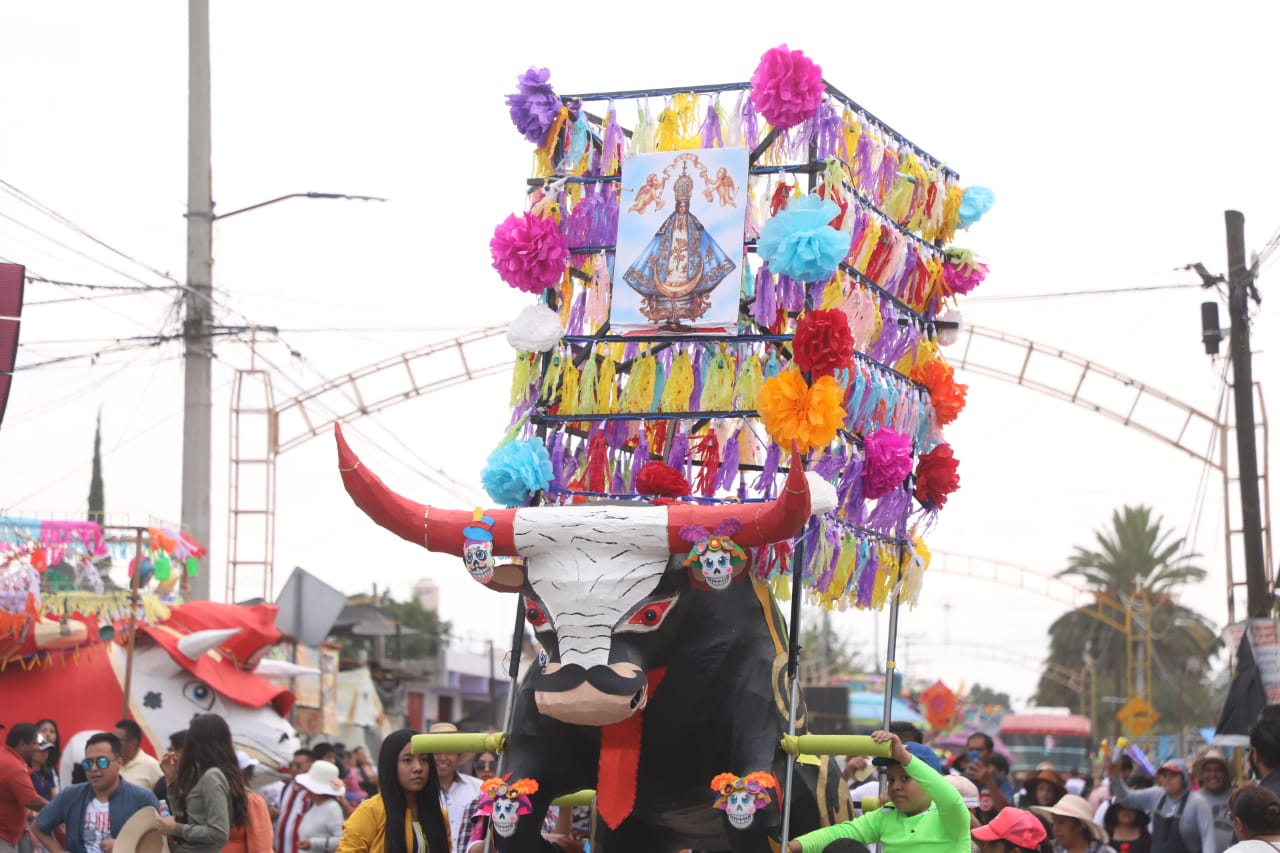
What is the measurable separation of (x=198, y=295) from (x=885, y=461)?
10574mm

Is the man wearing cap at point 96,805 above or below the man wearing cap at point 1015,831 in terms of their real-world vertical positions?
below

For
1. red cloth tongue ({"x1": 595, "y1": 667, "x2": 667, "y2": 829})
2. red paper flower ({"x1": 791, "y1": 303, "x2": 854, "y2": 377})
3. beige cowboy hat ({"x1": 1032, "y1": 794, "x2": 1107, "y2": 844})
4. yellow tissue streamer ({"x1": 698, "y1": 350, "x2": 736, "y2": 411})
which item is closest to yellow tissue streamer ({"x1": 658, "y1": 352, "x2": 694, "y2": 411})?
yellow tissue streamer ({"x1": 698, "y1": 350, "x2": 736, "y2": 411})

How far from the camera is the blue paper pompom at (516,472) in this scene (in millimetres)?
8086

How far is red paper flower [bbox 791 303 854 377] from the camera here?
749 cm

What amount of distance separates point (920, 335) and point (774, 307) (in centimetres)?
122

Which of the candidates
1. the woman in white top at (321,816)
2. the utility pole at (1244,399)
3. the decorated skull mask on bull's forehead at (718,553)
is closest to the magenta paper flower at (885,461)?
the decorated skull mask on bull's forehead at (718,553)

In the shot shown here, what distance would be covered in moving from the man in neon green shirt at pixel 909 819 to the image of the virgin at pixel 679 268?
2.32 meters

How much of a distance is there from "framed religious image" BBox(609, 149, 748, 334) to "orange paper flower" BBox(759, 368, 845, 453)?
587 millimetres

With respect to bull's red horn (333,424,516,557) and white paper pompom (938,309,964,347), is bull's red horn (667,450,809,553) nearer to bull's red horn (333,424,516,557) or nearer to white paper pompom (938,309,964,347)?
bull's red horn (333,424,516,557)

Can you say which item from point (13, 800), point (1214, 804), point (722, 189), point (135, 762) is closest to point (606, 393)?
point (722, 189)

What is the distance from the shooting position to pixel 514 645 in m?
7.84

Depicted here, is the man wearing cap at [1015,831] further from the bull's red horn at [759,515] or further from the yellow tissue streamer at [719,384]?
the yellow tissue streamer at [719,384]

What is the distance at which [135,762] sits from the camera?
1059 cm

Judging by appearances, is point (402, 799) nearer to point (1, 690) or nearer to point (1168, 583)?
point (1, 690)
